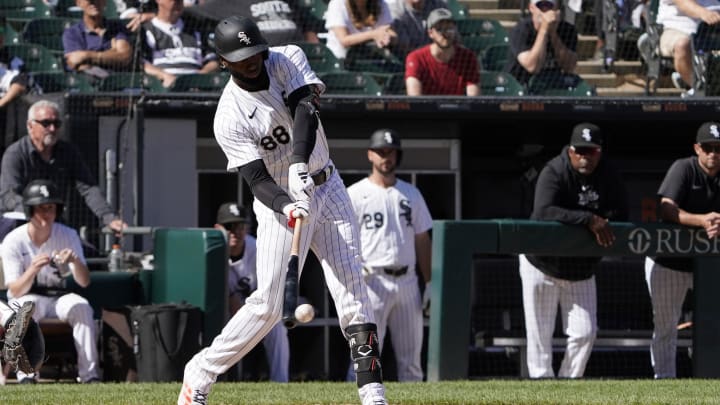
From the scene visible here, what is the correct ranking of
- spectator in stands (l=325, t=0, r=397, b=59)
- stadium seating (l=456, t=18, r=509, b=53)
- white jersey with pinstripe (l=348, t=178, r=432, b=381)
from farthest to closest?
1. stadium seating (l=456, t=18, r=509, b=53)
2. spectator in stands (l=325, t=0, r=397, b=59)
3. white jersey with pinstripe (l=348, t=178, r=432, b=381)

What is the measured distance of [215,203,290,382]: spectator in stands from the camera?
338 inches

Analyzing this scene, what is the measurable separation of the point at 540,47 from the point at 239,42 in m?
5.63

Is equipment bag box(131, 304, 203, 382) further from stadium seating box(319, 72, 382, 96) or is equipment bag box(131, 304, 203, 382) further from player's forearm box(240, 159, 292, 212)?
player's forearm box(240, 159, 292, 212)

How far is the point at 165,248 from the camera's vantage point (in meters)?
8.52

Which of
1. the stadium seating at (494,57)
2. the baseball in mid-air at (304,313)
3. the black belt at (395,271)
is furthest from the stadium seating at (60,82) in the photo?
the baseball in mid-air at (304,313)

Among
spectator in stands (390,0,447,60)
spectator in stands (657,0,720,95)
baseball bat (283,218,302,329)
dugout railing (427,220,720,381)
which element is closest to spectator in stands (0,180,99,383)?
dugout railing (427,220,720,381)

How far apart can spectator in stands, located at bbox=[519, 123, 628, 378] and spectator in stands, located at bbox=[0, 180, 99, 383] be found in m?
2.72

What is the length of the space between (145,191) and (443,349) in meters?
2.78

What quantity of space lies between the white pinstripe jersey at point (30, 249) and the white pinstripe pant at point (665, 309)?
358cm

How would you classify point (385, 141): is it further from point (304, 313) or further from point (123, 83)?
point (304, 313)

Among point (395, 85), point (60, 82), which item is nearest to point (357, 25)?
point (395, 85)

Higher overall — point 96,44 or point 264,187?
point 96,44

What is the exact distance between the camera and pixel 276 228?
5.04m

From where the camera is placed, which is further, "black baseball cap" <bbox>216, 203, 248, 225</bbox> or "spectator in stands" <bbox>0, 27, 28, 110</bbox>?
"spectator in stands" <bbox>0, 27, 28, 110</bbox>
